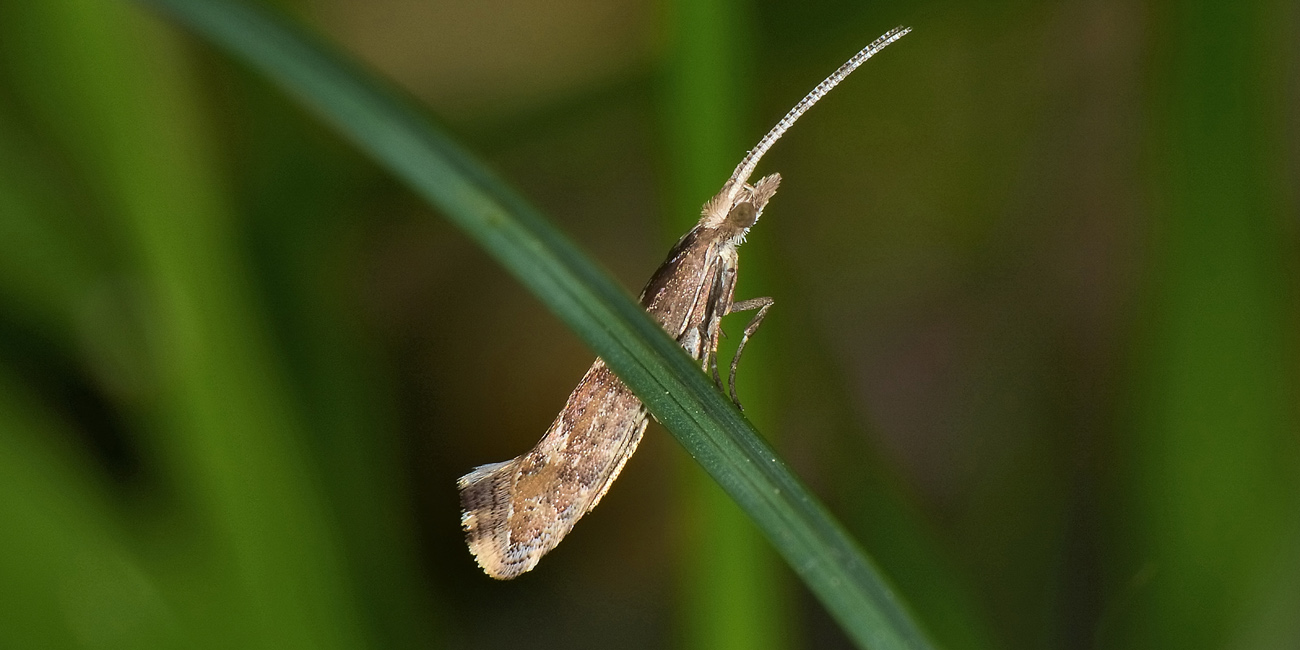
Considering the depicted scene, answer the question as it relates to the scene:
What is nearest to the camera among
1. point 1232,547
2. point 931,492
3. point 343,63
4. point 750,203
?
point 343,63

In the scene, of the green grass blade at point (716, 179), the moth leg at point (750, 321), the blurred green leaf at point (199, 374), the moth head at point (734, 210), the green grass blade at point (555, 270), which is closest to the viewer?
the green grass blade at point (555, 270)

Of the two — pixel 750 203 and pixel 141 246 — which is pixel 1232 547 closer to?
pixel 750 203

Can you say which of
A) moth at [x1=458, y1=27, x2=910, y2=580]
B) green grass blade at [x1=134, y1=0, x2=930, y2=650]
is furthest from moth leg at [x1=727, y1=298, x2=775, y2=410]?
green grass blade at [x1=134, y1=0, x2=930, y2=650]

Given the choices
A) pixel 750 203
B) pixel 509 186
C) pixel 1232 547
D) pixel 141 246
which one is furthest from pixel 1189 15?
pixel 141 246

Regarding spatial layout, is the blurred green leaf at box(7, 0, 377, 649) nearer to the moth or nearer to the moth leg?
the moth

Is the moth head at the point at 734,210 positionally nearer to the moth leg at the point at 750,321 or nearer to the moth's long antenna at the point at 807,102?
the moth's long antenna at the point at 807,102

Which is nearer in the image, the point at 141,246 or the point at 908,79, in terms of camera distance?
the point at 141,246

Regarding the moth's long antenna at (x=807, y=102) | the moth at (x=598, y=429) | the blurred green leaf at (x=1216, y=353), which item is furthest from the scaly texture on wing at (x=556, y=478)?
the blurred green leaf at (x=1216, y=353)

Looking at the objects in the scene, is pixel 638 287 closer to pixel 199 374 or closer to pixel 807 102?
pixel 807 102
